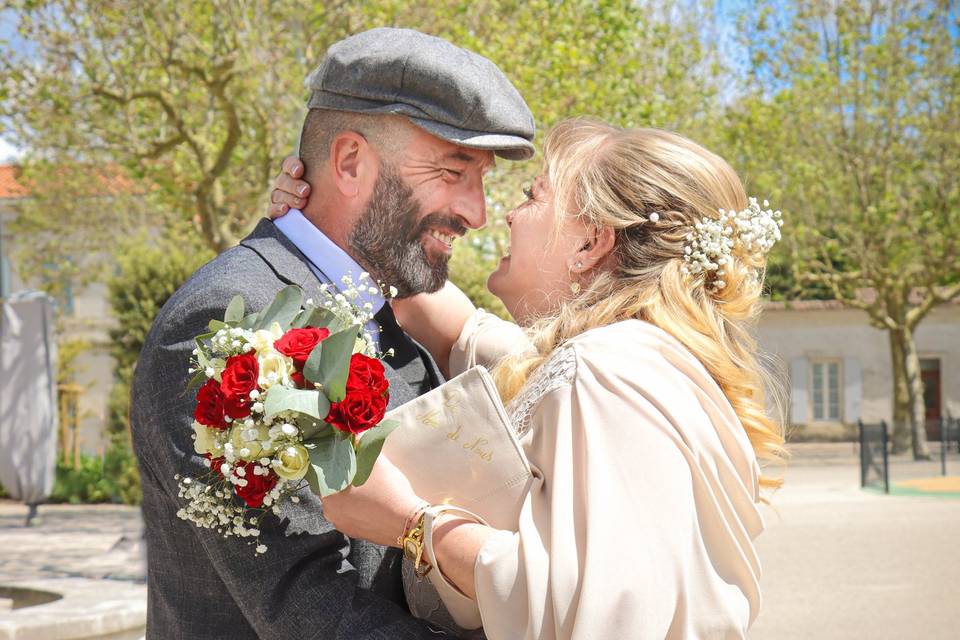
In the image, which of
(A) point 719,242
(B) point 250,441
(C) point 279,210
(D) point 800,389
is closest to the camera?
(B) point 250,441

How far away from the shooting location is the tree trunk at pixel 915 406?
26.3m

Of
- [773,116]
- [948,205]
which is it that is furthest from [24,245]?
[948,205]

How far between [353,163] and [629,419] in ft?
3.20

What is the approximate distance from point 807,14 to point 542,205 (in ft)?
78.8

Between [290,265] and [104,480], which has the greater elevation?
[290,265]

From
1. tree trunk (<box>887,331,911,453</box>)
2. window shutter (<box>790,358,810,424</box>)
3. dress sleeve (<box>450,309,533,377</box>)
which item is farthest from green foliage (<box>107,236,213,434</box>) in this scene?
window shutter (<box>790,358,810,424</box>)

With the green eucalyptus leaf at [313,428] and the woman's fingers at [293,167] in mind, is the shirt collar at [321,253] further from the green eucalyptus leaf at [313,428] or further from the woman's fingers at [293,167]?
the green eucalyptus leaf at [313,428]

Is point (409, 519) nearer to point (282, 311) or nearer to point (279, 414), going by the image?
point (279, 414)

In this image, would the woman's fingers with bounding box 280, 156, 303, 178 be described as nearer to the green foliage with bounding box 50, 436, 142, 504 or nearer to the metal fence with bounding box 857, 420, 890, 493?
the green foliage with bounding box 50, 436, 142, 504

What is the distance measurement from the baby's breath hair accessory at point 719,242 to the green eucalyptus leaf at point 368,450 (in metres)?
0.88

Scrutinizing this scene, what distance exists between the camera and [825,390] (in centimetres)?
3516

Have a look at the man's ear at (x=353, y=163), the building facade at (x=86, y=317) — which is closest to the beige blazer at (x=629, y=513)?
the man's ear at (x=353, y=163)

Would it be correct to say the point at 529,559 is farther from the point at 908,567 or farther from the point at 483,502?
the point at 908,567

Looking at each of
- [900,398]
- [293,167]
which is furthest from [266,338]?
[900,398]
